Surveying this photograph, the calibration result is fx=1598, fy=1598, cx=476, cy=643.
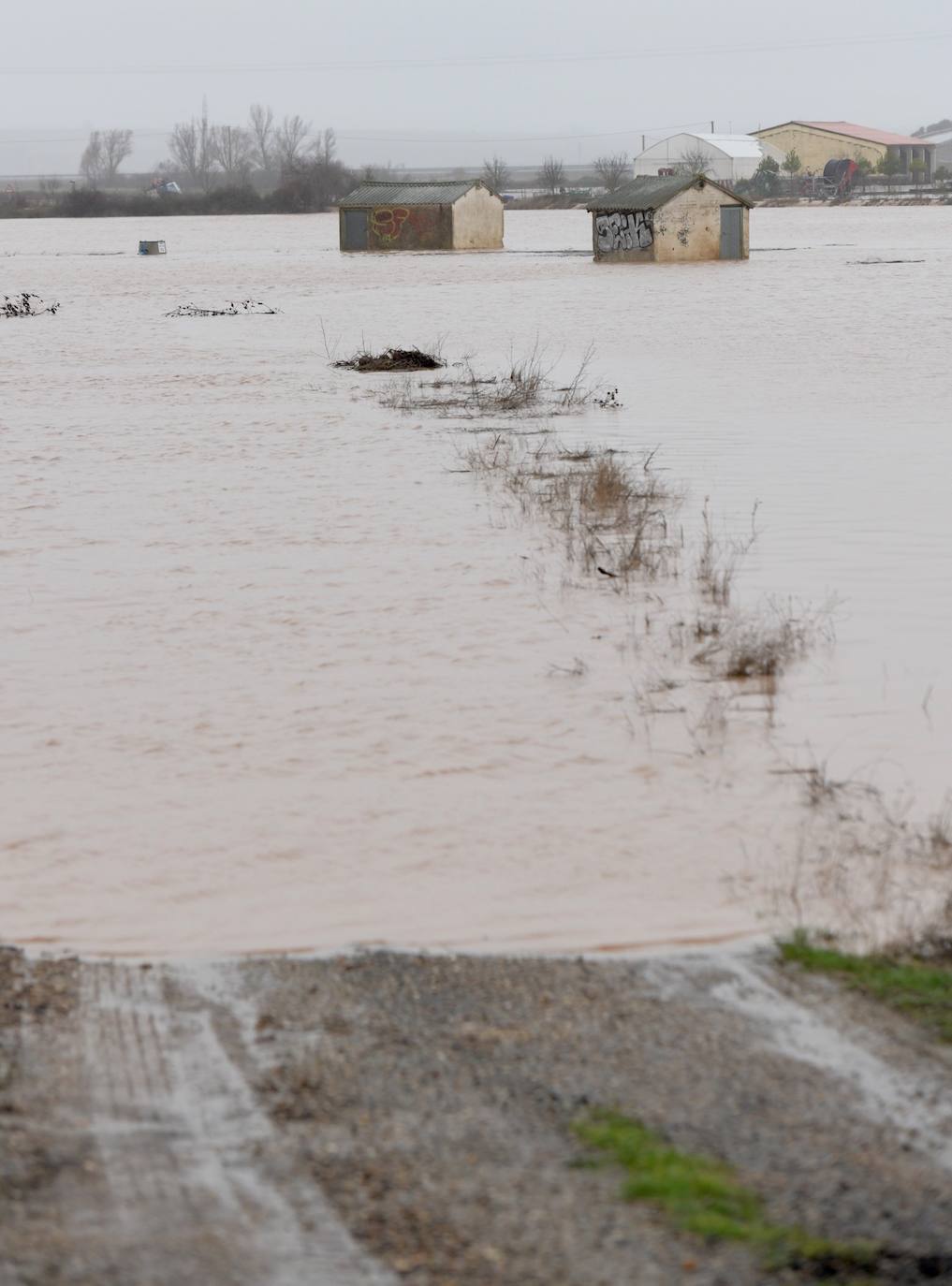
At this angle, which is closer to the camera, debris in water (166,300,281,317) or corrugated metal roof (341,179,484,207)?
debris in water (166,300,281,317)

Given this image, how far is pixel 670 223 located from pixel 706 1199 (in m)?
44.9

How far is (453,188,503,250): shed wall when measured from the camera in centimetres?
5659

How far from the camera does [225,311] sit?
33594 mm

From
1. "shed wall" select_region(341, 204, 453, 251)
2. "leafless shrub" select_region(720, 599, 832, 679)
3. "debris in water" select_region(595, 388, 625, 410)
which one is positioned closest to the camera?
"leafless shrub" select_region(720, 599, 832, 679)

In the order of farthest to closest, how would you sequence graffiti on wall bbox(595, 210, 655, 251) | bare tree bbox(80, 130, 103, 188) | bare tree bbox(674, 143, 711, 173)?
bare tree bbox(80, 130, 103, 188) → bare tree bbox(674, 143, 711, 173) → graffiti on wall bbox(595, 210, 655, 251)

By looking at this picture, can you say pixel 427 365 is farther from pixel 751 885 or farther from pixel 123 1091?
pixel 123 1091

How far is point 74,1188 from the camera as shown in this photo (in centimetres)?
345

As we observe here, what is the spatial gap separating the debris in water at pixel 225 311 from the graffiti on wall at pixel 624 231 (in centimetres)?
1519

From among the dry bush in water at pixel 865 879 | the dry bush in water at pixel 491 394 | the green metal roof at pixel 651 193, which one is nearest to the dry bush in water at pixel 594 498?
the dry bush in water at pixel 491 394

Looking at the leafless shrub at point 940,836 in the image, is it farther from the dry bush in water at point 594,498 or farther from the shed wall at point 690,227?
the shed wall at point 690,227

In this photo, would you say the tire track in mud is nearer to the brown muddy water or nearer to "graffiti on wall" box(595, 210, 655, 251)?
the brown muddy water

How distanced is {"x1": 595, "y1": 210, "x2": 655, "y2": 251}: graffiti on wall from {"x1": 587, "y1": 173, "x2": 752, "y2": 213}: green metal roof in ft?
0.74

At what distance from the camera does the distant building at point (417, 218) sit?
56125mm

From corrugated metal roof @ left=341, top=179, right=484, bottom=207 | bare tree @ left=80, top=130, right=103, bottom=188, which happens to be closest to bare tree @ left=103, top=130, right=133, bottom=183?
bare tree @ left=80, top=130, right=103, bottom=188
